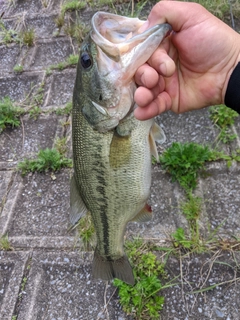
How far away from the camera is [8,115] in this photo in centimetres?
358

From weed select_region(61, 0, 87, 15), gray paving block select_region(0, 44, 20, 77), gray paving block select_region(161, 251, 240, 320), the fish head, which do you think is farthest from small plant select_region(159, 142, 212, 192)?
weed select_region(61, 0, 87, 15)

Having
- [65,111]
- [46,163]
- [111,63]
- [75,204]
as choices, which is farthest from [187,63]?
[65,111]

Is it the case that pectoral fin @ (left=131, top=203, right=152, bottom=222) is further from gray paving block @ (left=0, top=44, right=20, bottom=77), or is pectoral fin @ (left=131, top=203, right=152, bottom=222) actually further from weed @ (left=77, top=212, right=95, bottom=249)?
gray paving block @ (left=0, top=44, right=20, bottom=77)

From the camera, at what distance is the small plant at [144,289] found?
222 cm

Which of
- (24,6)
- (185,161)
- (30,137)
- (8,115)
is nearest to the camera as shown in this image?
(185,161)

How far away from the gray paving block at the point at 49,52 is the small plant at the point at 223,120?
2037 millimetres

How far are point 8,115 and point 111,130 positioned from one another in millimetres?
2269

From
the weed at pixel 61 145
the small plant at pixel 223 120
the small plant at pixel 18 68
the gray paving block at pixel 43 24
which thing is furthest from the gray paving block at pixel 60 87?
the small plant at pixel 223 120

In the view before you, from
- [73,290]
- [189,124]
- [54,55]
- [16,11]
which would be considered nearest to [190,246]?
[73,290]

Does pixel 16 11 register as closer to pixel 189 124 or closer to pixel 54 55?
pixel 54 55

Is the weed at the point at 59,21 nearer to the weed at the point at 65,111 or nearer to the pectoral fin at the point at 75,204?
the weed at the point at 65,111

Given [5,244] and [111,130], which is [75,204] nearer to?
[111,130]

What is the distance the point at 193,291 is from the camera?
228 centimetres

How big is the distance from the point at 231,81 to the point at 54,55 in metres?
2.91
